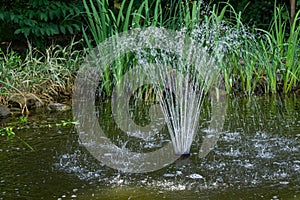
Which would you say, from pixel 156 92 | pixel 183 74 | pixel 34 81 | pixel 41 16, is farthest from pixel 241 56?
pixel 41 16

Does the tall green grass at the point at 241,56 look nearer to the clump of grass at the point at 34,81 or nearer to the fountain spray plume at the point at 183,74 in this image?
the fountain spray plume at the point at 183,74

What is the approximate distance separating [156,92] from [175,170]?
5.61 feet

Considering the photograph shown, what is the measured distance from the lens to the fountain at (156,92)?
4082 mm

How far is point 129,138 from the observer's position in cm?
466

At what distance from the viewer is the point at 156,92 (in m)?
5.30

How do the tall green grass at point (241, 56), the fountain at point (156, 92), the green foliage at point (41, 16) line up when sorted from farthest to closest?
the green foliage at point (41, 16) → the tall green grass at point (241, 56) → the fountain at point (156, 92)

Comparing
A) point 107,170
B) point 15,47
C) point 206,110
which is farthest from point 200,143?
point 15,47

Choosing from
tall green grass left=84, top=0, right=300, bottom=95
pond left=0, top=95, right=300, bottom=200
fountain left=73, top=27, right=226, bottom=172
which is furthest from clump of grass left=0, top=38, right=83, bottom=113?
pond left=0, top=95, right=300, bottom=200

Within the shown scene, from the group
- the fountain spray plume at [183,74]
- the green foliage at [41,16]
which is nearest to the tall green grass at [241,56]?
the fountain spray plume at [183,74]

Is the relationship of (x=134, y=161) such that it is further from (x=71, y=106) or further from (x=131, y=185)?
(x=71, y=106)

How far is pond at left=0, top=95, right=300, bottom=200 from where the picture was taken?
3279 millimetres

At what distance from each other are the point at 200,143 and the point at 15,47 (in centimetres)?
551

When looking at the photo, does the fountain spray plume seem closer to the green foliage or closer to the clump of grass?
the clump of grass

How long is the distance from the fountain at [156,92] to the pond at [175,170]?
120 mm
